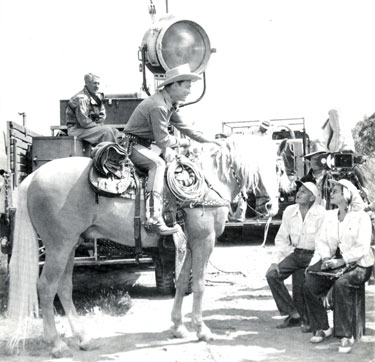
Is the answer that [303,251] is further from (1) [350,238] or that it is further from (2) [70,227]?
(2) [70,227]

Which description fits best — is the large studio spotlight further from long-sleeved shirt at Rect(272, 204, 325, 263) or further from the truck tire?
long-sleeved shirt at Rect(272, 204, 325, 263)

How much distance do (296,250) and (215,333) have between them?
4.22 feet

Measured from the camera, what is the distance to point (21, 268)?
4973mm

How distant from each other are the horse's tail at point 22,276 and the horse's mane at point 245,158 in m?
1.96

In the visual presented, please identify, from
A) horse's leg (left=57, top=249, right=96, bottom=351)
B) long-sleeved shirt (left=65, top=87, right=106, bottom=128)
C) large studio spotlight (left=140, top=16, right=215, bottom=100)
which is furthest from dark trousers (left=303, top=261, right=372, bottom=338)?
large studio spotlight (left=140, top=16, right=215, bottom=100)

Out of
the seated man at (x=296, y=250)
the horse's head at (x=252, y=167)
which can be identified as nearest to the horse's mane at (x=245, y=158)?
the horse's head at (x=252, y=167)

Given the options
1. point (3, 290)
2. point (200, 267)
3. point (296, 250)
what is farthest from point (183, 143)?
point (3, 290)

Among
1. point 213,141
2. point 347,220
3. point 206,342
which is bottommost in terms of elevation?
point 206,342

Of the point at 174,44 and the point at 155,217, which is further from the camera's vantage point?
the point at 174,44

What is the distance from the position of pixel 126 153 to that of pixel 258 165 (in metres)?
1.38

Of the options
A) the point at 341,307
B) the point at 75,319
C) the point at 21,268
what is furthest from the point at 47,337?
the point at 341,307

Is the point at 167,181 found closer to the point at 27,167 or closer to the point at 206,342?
the point at 206,342

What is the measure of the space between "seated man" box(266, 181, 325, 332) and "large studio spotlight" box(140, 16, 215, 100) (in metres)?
3.36

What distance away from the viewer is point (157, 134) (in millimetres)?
5074
